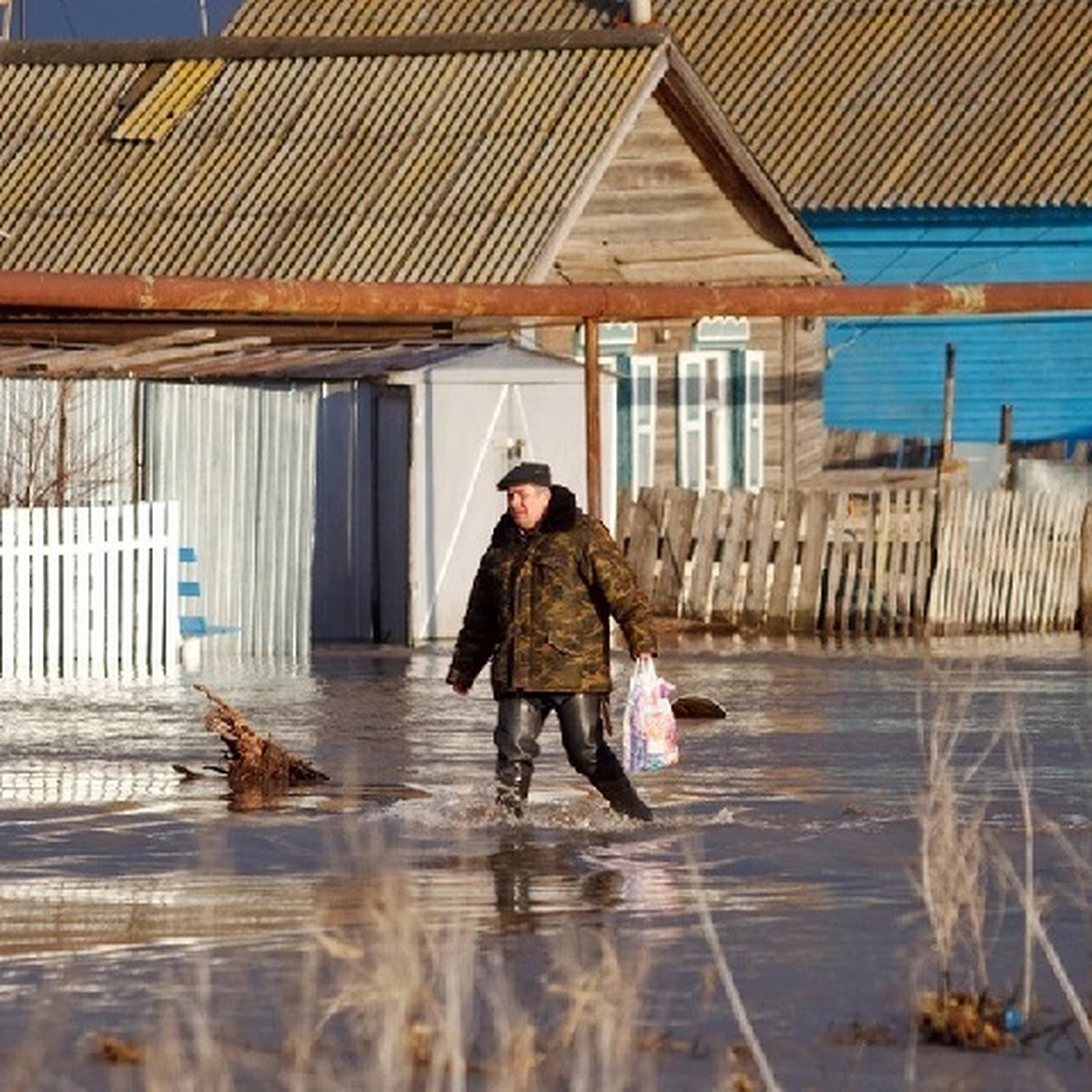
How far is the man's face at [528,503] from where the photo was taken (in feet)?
47.4

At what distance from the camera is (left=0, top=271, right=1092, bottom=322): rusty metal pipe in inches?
895

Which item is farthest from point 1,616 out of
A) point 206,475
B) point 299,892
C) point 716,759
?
point 299,892

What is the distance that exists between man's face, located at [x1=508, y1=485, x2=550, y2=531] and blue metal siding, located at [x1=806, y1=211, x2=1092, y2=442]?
30.7 meters

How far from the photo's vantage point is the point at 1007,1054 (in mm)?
9344

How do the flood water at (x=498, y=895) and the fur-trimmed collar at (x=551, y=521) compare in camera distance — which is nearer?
the flood water at (x=498, y=895)

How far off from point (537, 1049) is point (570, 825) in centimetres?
552

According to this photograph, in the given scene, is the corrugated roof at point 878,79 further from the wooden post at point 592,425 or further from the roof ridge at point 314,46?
the wooden post at point 592,425

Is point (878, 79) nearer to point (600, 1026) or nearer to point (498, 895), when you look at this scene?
point (498, 895)

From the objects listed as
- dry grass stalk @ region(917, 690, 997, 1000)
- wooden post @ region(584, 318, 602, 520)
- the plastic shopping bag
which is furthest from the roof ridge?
dry grass stalk @ region(917, 690, 997, 1000)

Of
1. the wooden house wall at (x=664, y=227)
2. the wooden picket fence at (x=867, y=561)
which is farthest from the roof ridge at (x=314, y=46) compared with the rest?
the wooden picket fence at (x=867, y=561)

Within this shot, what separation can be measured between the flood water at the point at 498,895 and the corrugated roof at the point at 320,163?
1114cm

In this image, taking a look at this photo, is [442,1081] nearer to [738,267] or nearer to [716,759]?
[716,759]

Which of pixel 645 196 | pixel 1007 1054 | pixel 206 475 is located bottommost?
pixel 1007 1054

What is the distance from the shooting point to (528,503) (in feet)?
47.5
